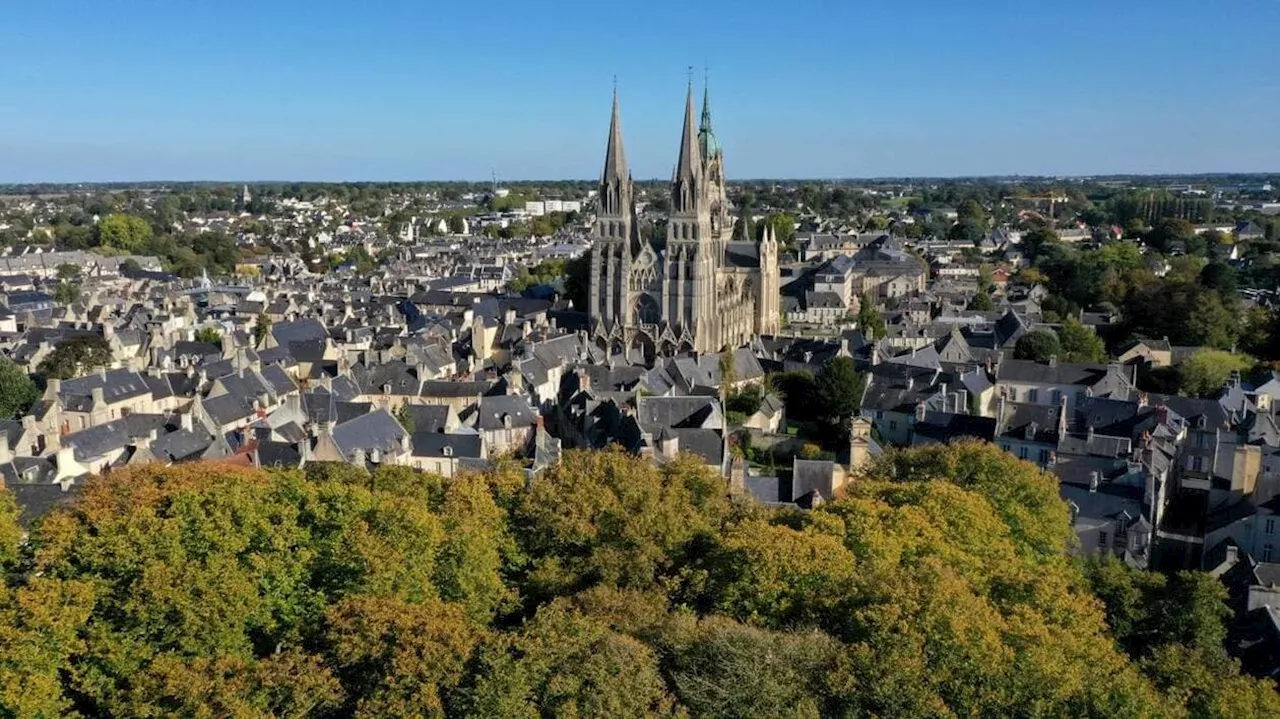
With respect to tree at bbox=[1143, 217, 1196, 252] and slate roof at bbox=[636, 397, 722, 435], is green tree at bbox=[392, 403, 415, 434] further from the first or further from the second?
tree at bbox=[1143, 217, 1196, 252]

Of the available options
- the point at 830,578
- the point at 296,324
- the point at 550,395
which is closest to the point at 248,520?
the point at 830,578

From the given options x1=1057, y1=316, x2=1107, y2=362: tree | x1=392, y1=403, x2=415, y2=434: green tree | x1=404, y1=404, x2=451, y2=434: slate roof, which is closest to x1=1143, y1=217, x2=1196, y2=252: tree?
x1=1057, y1=316, x2=1107, y2=362: tree

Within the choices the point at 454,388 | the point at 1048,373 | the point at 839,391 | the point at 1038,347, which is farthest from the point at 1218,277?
the point at 454,388

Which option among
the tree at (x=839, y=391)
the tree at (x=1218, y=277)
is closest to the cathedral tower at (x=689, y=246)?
the tree at (x=839, y=391)

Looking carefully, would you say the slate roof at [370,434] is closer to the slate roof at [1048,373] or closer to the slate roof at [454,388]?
the slate roof at [454,388]

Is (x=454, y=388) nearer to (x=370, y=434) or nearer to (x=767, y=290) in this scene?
(x=370, y=434)
